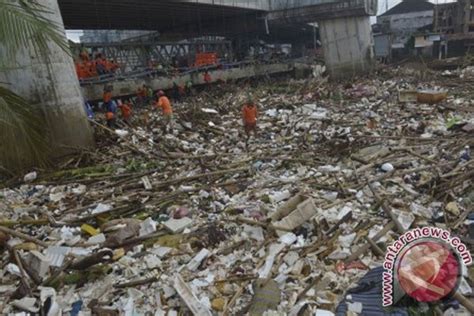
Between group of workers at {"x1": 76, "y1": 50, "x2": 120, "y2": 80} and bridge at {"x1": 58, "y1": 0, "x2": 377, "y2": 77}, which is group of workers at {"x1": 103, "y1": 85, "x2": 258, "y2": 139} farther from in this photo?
bridge at {"x1": 58, "y1": 0, "x2": 377, "y2": 77}

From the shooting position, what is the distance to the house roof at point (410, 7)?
36281 millimetres

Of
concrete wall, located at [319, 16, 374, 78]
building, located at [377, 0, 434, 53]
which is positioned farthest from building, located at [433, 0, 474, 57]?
concrete wall, located at [319, 16, 374, 78]

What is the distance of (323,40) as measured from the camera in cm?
2136

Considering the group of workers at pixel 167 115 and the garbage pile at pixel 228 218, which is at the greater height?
the group of workers at pixel 167 115

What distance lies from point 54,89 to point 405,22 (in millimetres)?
36189

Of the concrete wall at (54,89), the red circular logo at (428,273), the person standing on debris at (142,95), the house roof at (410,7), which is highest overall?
the house roof at (410,7)

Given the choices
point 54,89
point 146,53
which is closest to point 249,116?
point 54,89

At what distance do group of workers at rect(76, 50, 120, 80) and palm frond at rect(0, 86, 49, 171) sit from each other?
7404 mm

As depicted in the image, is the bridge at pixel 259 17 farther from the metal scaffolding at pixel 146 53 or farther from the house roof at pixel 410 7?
the house roof at pixel 410 7

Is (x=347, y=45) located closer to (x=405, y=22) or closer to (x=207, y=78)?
(x=207, y=78)

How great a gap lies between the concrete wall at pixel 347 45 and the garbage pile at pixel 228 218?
42.5 feet

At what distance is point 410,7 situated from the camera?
37.1 m

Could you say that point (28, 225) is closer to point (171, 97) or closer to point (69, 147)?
point (69, 147)

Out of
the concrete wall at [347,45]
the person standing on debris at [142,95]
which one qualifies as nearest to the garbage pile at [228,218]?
the person standing on debris at [142,95]
